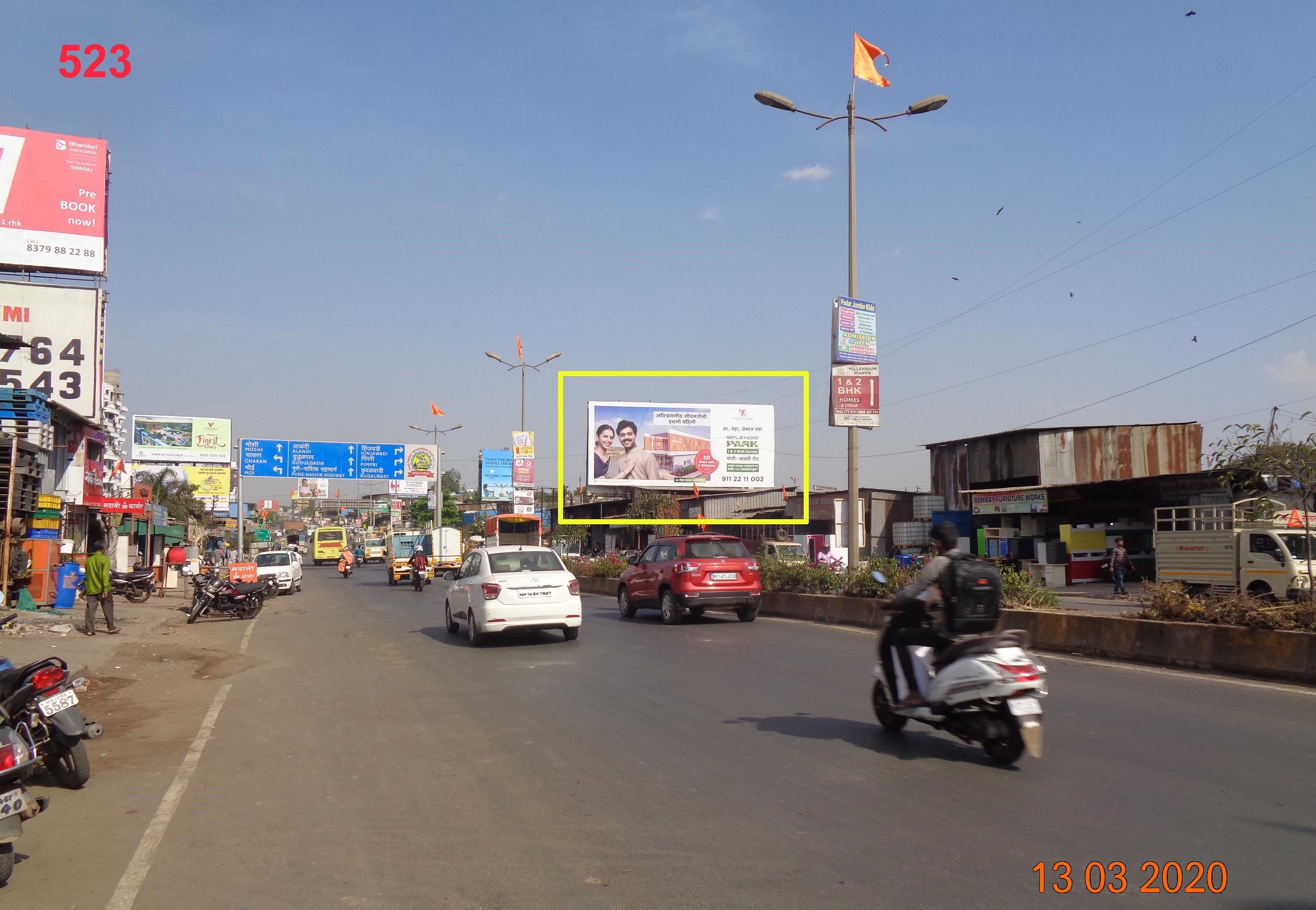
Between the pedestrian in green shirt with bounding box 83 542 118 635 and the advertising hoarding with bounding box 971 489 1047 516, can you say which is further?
the advertising hoarding with bounding box 971 489 1047 516

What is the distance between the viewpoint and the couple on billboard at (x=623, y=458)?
44.1 metres

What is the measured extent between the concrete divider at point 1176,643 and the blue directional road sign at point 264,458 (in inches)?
1711

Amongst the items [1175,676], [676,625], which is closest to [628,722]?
[1175,676]

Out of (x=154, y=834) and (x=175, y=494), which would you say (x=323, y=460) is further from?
(x=154, y=834)

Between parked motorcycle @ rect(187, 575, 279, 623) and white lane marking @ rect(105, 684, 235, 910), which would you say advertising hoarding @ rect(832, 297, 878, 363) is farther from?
parked motorcycle @ rect(187, 575, 279, 623)

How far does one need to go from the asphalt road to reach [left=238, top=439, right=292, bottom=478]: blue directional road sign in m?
41.5

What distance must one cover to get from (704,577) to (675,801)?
12075 millimetres

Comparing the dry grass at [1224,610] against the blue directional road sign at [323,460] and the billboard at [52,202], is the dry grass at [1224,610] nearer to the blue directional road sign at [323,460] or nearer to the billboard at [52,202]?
the billboard at [52,202]

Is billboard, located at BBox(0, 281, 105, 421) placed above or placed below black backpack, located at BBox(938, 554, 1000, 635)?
above

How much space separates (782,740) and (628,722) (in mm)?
1581

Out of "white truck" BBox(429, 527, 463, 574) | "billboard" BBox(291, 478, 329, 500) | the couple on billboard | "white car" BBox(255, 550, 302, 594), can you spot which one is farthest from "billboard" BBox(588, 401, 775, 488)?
"billboard" BBox(291, 478, 329, 500)

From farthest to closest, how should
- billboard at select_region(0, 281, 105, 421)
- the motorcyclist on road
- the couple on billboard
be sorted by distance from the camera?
the couple on billboard
billboard at select_region(0, 281, 105, 421)
the motorcyclist on road

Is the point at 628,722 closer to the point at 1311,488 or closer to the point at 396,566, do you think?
the point at 1311,488

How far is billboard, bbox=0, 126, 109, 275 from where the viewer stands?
29.1 metres
